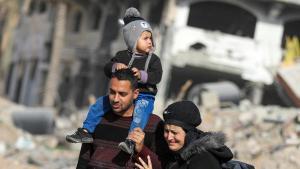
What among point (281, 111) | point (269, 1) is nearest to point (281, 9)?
point (269, 1)

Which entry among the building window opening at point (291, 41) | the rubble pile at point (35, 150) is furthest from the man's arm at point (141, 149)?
the building window opening at point (291, 41)

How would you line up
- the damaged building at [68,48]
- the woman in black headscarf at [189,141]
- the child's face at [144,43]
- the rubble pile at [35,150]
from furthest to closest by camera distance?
1. the damaged building at [68,48]
2. the rubble pile at [35,150]
3. the child's face at [144,43]
4. the woman in black headscarf at [189,141]

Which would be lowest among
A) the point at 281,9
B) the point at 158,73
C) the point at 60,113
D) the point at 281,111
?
the point at 60,113

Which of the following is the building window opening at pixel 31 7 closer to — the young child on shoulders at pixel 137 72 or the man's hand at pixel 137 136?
the young child on shoulders at pixel 137 72

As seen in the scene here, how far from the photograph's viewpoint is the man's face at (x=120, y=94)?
4.56m

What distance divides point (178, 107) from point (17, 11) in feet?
92.7

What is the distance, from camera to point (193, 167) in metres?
4.34

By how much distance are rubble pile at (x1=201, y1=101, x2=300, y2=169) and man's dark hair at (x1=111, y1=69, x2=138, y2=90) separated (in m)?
6.33

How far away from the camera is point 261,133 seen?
17.5 m

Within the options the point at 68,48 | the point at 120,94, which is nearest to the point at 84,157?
the point at 120,94

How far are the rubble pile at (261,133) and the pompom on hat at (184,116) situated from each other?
6382mm

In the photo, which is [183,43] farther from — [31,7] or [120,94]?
[120,94]

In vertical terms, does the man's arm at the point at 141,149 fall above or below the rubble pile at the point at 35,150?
above

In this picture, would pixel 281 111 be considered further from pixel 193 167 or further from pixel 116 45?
pixel 193 167
